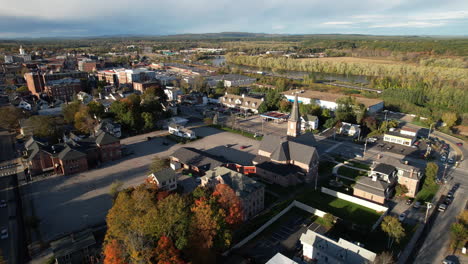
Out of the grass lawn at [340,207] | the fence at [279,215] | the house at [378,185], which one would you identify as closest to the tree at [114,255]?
the fence at [279,215]

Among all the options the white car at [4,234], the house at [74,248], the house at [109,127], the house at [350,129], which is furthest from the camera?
the house at [350,129]

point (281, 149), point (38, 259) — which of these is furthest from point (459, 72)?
point (38, 259)

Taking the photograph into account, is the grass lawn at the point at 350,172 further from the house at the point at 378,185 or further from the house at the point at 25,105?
the house at the point at 25,105

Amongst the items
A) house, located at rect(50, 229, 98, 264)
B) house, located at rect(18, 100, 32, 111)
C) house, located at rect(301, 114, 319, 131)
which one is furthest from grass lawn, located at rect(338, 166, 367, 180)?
house, located at rect(18, 100, 32, 111)

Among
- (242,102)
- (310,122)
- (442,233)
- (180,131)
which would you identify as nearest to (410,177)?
(442,233)

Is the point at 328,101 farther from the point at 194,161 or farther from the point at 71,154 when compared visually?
the point at 71,154

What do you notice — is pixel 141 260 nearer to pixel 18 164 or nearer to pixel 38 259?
pixel 38 259
